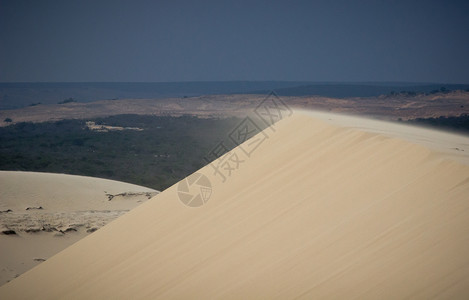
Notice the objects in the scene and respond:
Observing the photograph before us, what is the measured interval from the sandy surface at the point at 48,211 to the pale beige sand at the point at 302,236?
3.72 metres

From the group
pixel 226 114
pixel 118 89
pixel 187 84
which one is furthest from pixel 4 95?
pixel 226 114

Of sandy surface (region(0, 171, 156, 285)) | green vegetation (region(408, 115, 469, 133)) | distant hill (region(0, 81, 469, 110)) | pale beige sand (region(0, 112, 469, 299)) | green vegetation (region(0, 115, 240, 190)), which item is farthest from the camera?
distant hill (region(0, 81, 469, 110))

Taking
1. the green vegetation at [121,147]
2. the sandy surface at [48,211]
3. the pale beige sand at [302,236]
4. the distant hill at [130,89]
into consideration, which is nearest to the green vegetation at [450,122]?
the green vegetation at [121,147]

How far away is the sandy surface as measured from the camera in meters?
9.94

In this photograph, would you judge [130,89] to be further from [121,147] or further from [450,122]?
[450,122]

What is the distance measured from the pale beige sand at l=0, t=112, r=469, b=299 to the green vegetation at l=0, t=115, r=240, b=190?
24762mm

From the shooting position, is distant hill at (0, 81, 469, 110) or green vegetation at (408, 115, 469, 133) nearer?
green vegetation at (408, 115, 469, 133)

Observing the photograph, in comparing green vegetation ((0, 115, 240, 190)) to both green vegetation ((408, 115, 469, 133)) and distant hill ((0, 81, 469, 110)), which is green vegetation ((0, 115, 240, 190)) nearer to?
green vegetation ((408, 115, 469, 133))

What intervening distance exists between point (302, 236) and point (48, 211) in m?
13.4

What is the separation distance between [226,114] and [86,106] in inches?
1123

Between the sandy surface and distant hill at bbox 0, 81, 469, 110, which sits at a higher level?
distant hill at bbox 0, 81, 469, 110

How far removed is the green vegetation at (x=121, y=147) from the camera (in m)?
34.2

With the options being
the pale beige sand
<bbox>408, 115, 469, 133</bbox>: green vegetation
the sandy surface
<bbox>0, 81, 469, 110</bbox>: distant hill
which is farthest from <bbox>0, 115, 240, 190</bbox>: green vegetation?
<bbox>0, 81, 469, 110</bbox>: distant hill

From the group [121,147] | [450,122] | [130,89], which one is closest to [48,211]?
[450,122]
